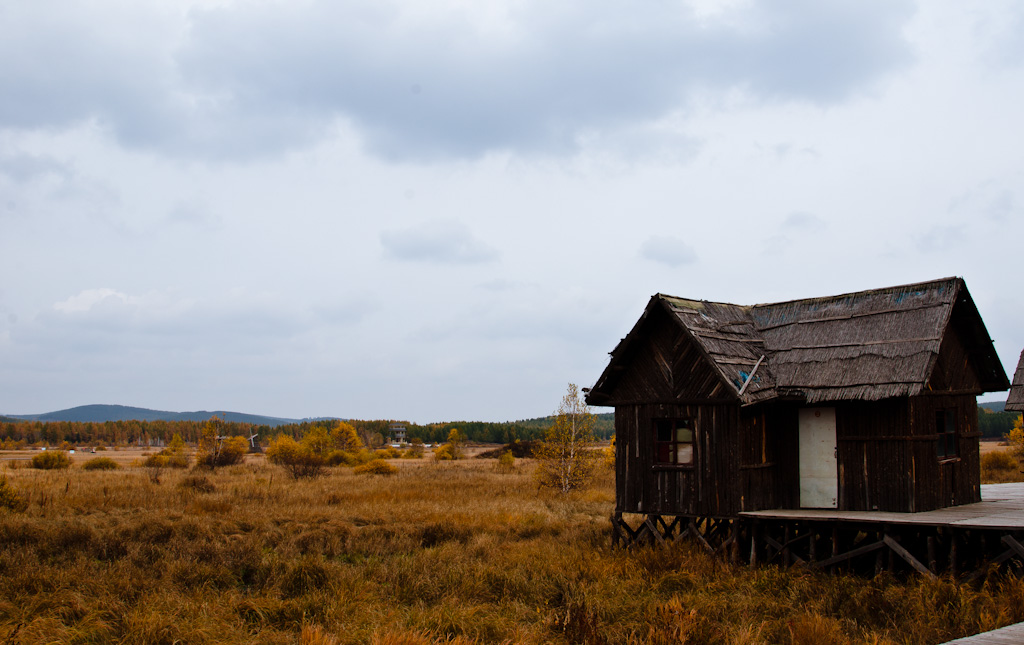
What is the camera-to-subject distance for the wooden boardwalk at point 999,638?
8.03 m

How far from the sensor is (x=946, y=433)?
16750 mm

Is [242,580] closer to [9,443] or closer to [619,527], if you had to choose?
[619,527]

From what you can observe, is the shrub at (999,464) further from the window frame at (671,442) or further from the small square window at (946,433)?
the window frame at (671,442)

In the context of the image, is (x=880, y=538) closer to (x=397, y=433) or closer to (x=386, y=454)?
(x=386, y=454)

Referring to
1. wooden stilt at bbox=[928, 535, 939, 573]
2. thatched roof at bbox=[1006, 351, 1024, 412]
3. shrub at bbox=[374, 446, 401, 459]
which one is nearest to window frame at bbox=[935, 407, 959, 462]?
wooden stilt at bbox=[928, 535, 939, 573]

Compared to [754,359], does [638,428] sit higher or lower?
lower

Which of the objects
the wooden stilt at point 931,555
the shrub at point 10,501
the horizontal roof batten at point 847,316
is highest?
the horizontal roof batten at point 847,316

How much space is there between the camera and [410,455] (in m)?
87.8

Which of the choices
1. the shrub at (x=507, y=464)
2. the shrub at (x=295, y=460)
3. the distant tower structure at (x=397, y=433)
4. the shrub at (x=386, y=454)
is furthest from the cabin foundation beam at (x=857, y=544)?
the distant tower structure at (x=397, y=433)

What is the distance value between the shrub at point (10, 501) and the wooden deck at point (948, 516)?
2142 cm

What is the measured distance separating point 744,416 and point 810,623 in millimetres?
6332

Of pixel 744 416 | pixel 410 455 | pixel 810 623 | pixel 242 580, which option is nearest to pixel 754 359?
pixel 744 416

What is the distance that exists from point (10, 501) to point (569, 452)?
2210cm

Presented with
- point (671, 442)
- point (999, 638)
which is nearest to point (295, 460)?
point (671, 442)
